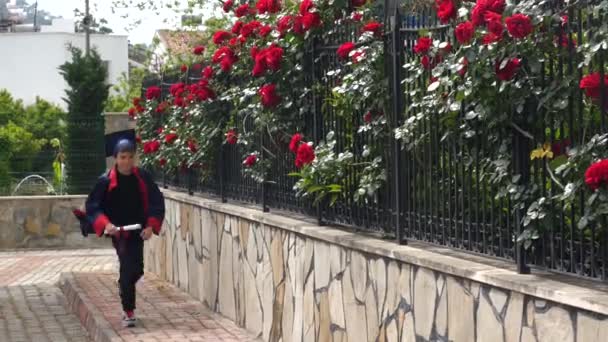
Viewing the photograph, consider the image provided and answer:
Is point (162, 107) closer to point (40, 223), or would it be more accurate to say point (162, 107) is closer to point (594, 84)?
point (40, 223)

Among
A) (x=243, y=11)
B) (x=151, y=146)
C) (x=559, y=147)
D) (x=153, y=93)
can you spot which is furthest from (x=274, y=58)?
(x=153, y=93)

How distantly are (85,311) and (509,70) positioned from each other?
296 inches

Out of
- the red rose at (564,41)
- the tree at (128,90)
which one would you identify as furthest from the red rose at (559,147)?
the tree at (128,90)

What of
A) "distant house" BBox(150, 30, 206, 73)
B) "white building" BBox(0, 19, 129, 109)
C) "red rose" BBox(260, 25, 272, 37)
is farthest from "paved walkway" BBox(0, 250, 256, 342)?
"white building" BBox(0, 19, 129, 109)

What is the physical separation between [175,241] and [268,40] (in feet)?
15.1

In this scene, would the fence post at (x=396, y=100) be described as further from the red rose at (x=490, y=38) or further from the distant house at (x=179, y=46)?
the distant house at (x=179, y=46)

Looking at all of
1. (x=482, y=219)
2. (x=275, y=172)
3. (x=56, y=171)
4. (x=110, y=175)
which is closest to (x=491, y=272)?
(x=482, y=219)

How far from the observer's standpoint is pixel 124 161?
11.0m

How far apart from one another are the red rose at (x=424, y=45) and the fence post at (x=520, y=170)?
0.94 metres

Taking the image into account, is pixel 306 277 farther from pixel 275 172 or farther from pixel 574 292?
pixel 574 292

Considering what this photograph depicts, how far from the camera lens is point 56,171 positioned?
1048 inches

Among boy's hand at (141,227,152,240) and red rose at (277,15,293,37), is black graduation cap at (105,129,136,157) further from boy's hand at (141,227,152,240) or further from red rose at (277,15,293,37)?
red rose at (277,15,293,37)

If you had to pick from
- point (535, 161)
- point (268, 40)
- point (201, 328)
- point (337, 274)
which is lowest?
point (201, 328)

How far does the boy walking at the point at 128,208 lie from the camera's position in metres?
11.0
